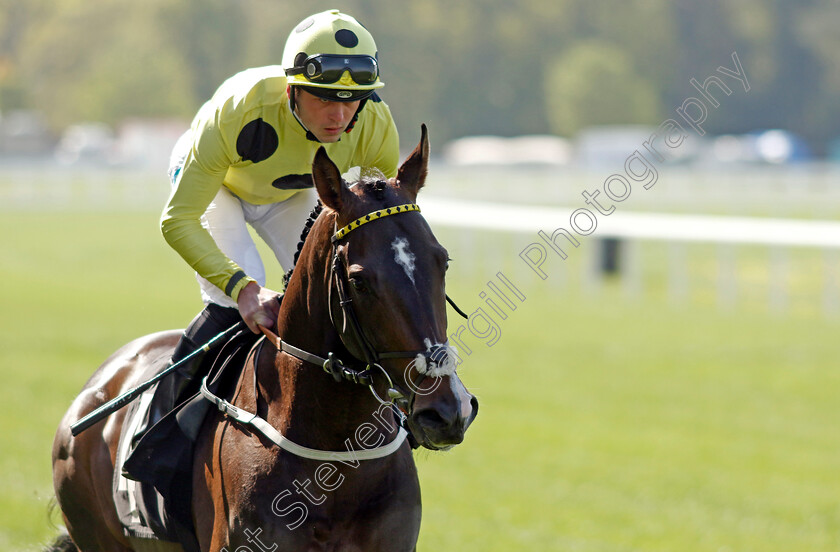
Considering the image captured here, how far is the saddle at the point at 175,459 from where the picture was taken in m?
3.18

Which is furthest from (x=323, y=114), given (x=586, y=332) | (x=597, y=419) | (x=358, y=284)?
(x=586, y=332)

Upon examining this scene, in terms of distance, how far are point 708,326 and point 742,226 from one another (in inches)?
103

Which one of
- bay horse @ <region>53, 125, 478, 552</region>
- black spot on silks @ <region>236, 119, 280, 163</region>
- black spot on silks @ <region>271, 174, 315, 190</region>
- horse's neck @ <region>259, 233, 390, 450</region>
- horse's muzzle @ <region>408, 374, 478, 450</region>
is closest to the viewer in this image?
horse's muzzle @ <region>408, 374, 478, 450</region>

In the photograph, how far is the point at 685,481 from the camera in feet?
25.2

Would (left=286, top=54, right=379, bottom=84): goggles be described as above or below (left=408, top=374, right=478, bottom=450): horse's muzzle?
above

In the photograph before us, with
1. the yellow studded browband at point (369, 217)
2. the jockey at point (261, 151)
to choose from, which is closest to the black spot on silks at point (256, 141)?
the jockey at point (261, 151)

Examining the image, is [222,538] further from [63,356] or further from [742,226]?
[742,226]

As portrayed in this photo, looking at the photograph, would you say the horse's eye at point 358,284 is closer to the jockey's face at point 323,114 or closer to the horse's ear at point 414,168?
the horse's ear at point 414,168

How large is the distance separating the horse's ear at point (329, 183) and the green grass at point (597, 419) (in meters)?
0.82

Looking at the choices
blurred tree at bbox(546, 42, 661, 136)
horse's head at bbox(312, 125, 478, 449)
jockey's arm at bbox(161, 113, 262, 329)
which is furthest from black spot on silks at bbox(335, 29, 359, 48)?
blurred tree at bbox(546, 42, 661, 136)

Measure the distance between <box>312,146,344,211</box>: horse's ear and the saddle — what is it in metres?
0.76

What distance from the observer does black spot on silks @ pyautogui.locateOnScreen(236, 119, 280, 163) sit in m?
3.30

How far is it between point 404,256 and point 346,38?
90cm

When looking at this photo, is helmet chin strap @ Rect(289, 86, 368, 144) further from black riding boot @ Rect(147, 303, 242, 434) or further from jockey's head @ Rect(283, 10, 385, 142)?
black riding boot @ Rect(147, 303, 242, 434)
